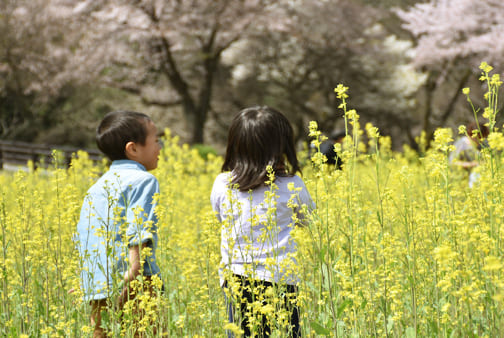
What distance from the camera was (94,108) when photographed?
64.1 ft

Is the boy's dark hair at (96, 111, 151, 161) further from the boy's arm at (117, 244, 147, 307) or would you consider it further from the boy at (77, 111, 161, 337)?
the boy's arm at (117, 244, 147, 307)

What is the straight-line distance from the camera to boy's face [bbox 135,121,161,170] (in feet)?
8.70

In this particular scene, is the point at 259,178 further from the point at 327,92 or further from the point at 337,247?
the point at 327,92

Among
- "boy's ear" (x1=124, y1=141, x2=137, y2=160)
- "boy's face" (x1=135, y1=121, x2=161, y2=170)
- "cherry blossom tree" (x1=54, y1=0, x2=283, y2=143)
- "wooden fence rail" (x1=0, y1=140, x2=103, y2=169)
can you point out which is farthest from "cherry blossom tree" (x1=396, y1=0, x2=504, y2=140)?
"boy's ear" (x1=124, y1=141, x2=137, y2=160)

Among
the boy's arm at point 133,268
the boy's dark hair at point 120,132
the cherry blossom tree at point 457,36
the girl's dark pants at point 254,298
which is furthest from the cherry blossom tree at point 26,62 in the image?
the girl's dark pants at point 254,298

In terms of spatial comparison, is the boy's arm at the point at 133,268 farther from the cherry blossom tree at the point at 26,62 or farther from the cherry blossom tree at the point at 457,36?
the cherry blossom tree at the point at 26,62

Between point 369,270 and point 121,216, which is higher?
point 121,216

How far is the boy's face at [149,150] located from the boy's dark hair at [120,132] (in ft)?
0.08

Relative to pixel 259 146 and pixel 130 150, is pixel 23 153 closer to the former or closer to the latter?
pixel 130 150

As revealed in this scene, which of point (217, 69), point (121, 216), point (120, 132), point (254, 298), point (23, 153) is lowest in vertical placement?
point (254, 298)

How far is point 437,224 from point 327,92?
17.9 m

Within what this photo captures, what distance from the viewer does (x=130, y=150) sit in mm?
2621

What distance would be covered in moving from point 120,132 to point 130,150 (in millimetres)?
107

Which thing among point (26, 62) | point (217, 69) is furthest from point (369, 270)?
point (26, 62)
